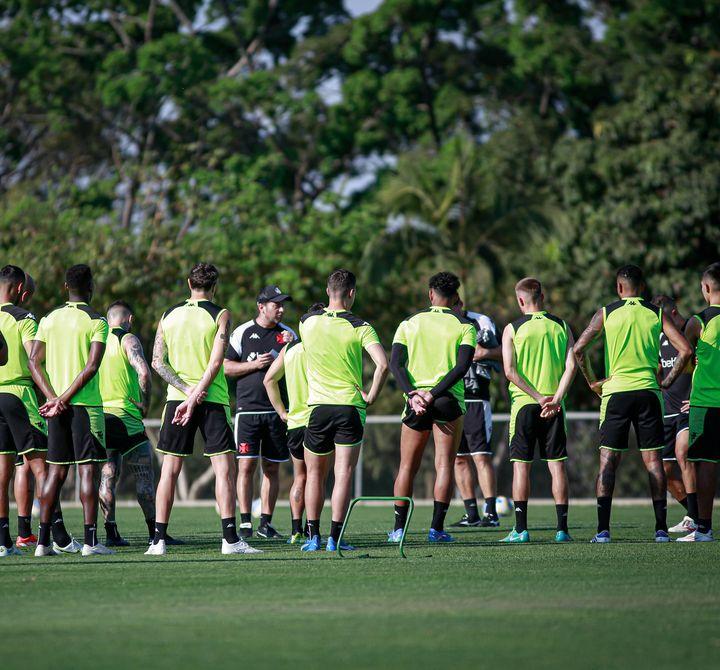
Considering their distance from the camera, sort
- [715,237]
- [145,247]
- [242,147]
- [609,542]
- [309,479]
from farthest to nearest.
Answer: [242,147]
[145,247]
[715,237]
[609,542]
[309,479]

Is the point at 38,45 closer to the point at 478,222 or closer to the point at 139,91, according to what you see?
the point at 139,91

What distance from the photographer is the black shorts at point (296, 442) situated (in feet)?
38.9

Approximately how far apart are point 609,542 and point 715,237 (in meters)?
17.0

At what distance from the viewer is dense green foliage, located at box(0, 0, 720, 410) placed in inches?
1081

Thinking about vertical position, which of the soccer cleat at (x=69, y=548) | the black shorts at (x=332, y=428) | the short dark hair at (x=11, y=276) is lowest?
the soccer cleat at (x=69, y=548)

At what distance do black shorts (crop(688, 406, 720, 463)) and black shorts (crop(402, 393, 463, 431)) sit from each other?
2165 mm

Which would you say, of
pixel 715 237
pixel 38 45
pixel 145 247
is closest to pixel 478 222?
pixel 715 237

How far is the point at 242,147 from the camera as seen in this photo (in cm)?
3706

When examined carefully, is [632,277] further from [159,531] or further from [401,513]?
[159,531]

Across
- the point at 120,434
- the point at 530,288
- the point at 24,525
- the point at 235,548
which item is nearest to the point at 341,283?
the point at 530,288

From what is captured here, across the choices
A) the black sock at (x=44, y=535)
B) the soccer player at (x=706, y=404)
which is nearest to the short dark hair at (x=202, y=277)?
the black sock at (x=44, y=535)

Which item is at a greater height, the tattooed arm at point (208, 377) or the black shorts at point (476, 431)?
the tattooed arm at point (208, 377)

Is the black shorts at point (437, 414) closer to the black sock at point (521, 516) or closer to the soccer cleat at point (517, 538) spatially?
the black sock at point (521, 516)

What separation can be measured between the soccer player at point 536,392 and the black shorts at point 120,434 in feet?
12.3
